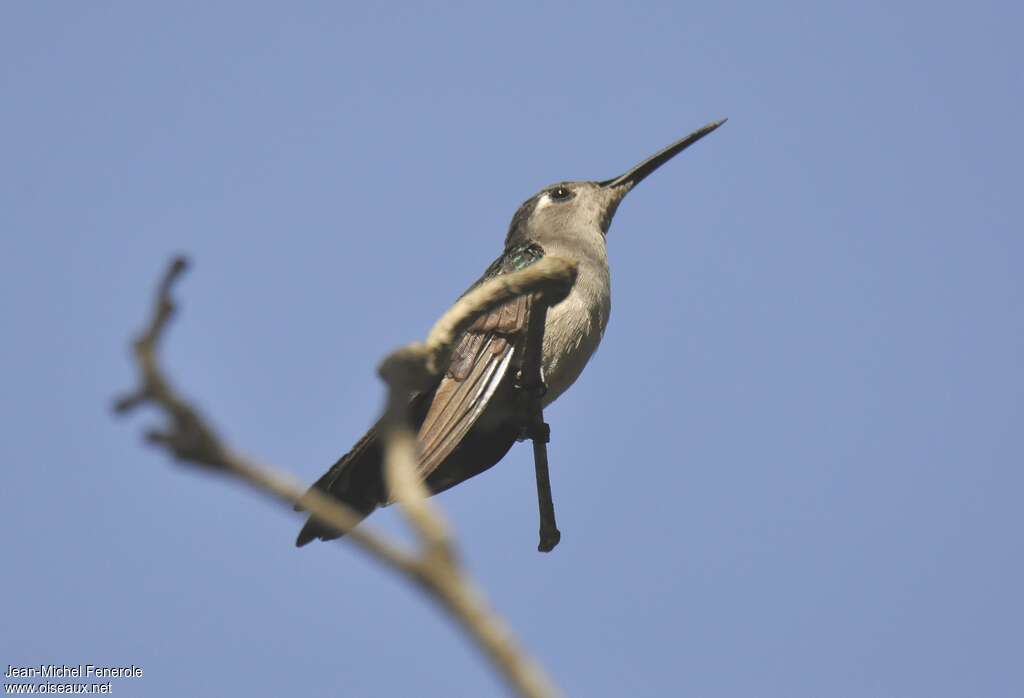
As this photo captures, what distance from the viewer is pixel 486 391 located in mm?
6051

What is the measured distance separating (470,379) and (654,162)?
11.5 feet

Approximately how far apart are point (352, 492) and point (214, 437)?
14.6 feet

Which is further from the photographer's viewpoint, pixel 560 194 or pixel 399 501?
pixel 560 194

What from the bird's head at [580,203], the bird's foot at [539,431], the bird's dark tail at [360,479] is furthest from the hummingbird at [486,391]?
the bird's head at [580,203]

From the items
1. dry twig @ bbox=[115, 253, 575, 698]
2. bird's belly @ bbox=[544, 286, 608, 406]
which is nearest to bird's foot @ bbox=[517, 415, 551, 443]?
bird's belly @ bbox=[544, 286, 608, 406]

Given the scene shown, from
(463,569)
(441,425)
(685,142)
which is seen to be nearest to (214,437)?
(463,569)

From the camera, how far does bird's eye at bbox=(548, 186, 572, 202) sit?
29.0 feet

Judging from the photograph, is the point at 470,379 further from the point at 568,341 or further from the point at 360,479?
the point at 360,479

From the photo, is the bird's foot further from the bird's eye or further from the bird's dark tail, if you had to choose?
the bird's eye

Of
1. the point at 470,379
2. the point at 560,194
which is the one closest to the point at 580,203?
the point at 560,194

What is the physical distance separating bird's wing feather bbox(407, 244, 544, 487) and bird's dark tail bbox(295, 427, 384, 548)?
229 mm

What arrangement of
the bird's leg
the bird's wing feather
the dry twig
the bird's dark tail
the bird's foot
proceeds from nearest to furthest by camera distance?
the dry twig < the bird's leg < the bird's foot < the bird's dark tail < the bird's wing feather

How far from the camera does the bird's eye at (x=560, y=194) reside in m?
8.84

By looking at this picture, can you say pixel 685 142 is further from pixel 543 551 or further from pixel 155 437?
pixel 155 437
